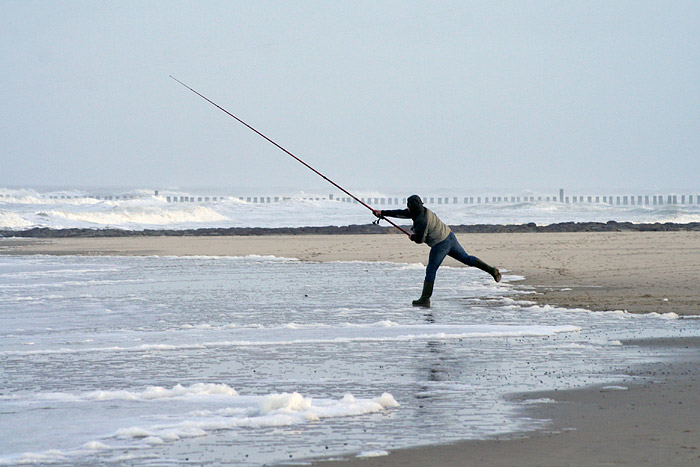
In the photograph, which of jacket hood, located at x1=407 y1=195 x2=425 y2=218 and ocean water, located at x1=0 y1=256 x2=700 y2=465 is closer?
ocean water, located at x1=0 y1=256 x2=700 y2=465

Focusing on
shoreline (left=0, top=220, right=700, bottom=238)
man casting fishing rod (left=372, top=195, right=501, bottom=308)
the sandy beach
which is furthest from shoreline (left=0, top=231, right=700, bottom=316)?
shoreline (left=0, top=220, right=700, bottom=238)

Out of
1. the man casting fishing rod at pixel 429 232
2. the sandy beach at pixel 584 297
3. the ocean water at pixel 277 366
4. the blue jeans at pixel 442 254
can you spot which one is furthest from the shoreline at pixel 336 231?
the man casting fishing rod at pixel 429 232

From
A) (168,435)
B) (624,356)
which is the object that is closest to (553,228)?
(624,356)

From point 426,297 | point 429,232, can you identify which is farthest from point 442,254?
point 426,297

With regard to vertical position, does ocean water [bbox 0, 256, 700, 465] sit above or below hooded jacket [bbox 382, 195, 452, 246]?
below

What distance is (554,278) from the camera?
1565 cm

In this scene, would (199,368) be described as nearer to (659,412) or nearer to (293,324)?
(293,324)

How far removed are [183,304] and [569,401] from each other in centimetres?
742

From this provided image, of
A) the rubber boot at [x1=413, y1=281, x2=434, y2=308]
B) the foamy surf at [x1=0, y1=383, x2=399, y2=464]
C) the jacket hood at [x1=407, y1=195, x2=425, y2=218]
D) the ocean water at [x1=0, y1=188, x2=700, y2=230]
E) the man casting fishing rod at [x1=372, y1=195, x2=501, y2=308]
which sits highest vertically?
the ocean water at [x1=0, y1=188, x2=700, y2=230]

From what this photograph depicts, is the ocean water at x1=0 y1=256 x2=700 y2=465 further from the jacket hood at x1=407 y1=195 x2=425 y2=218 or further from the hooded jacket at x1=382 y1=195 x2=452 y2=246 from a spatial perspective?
the jacket hood at x1=407 y1=195 x2=425 y2=218

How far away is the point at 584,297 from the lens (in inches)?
492

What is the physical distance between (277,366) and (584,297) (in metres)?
6.22

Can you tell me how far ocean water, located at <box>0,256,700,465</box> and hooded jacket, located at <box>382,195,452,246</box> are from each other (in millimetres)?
861

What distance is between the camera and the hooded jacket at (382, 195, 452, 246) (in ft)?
39.6
